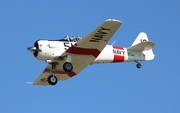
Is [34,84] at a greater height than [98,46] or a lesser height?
lesser

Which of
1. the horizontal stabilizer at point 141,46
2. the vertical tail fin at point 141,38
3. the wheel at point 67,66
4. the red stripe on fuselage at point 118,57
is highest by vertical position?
the vertical tail fin at point 141,38

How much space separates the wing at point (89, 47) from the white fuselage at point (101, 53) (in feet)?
1.36

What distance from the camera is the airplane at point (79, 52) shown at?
19.5 meters

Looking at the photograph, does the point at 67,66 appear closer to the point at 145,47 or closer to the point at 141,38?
the point at 145,47

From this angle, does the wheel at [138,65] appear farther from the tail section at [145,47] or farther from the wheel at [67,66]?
the wheel at [67,66]

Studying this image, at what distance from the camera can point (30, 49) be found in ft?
65.0

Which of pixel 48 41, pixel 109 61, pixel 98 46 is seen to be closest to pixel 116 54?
pixel 109 61

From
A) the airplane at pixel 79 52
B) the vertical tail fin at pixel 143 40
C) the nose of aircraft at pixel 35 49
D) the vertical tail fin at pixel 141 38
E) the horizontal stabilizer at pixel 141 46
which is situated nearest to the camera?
the airplane at pixel 79 52

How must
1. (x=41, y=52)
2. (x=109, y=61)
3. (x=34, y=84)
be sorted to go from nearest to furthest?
1. (x=41, y=52)
2. (x=109, y=61)
3. (x=34, y=84)

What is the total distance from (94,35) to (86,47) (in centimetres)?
97

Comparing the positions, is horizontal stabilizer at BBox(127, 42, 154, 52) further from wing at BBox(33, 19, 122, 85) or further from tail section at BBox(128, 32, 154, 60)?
wing at BBox(33, 19, 122, 85)

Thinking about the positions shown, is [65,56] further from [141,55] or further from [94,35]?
[141,55]

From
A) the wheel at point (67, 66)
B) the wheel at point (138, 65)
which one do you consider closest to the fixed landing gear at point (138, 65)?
the wheel at point (138, 65)

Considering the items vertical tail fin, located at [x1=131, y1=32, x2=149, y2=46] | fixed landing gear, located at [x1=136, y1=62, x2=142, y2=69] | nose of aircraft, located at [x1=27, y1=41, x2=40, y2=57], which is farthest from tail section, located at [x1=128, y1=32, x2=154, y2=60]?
nose of aircraft, located at [x1=27, y1=41, x2=40, y2=57]
